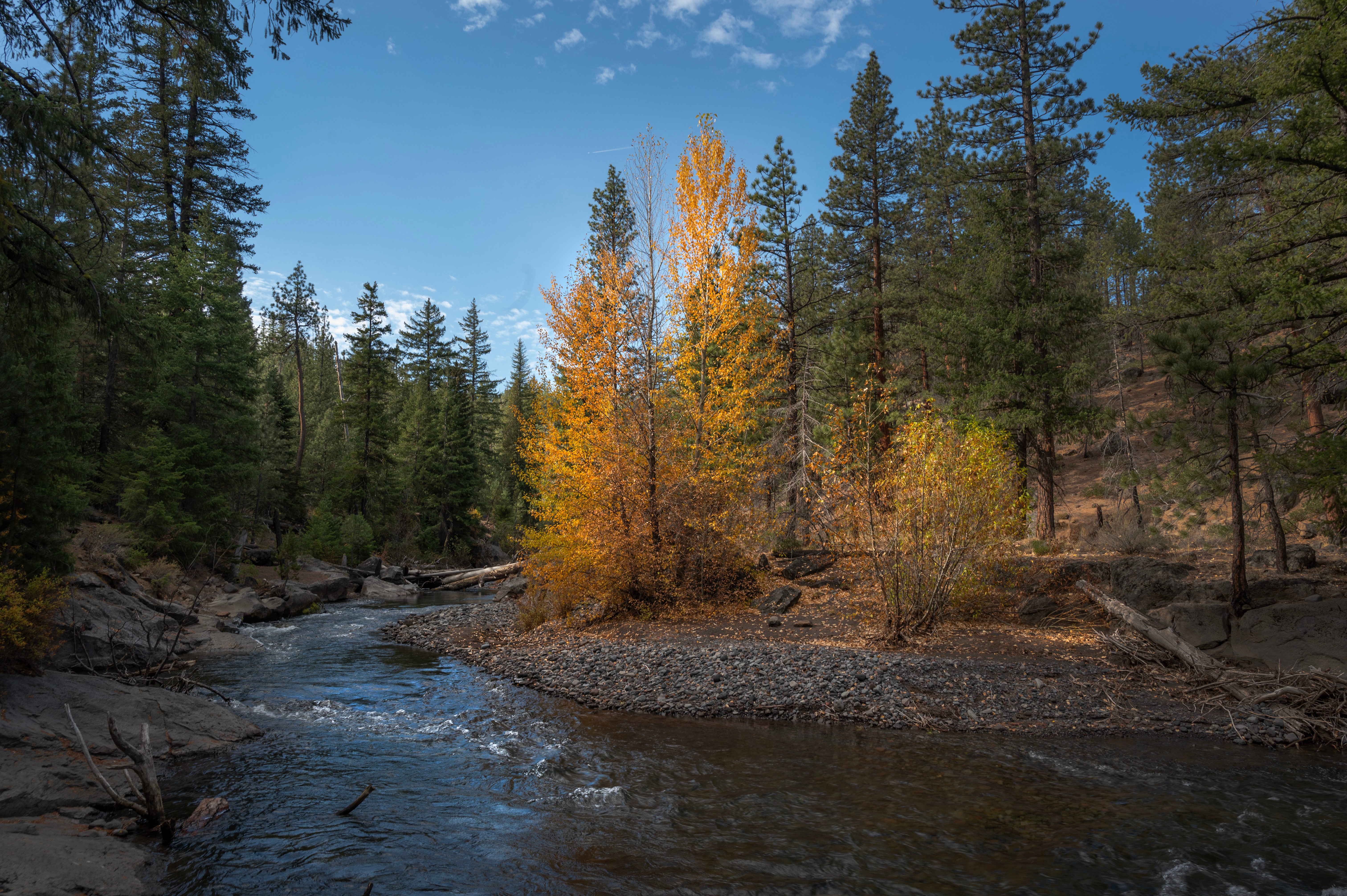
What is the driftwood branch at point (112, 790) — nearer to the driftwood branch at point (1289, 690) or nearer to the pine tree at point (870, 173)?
the driftwood branch at point (1289, 690)

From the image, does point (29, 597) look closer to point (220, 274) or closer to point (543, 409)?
point (543, 409)

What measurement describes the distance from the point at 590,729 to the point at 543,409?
7.95m

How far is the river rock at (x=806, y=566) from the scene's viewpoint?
16.7 m

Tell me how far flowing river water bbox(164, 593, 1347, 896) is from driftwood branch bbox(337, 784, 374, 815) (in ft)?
0.31

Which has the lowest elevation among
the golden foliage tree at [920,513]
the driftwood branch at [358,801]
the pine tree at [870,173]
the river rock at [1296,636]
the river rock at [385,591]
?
the river rock at [385,591]

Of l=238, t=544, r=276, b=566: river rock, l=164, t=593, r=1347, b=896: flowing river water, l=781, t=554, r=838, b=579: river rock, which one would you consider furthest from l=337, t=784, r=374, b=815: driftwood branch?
l=238, t=544, r=276, b=566: river rock

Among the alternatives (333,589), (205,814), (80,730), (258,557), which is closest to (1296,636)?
(205,814)

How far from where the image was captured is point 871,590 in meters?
13.6

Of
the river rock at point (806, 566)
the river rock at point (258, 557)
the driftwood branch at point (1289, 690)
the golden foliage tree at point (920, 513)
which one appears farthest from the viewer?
the river rock at point (258, 557)

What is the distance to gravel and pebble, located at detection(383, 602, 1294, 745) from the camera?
28.1 feet

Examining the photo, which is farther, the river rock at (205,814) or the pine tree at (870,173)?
the pine tree at (870,173)

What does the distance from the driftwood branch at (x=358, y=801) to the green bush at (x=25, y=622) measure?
464 cm

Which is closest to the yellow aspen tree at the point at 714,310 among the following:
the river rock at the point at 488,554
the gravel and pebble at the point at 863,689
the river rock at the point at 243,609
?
the gravel and pebble at the point at 863,689

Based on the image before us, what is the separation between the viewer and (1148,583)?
12.5 m
